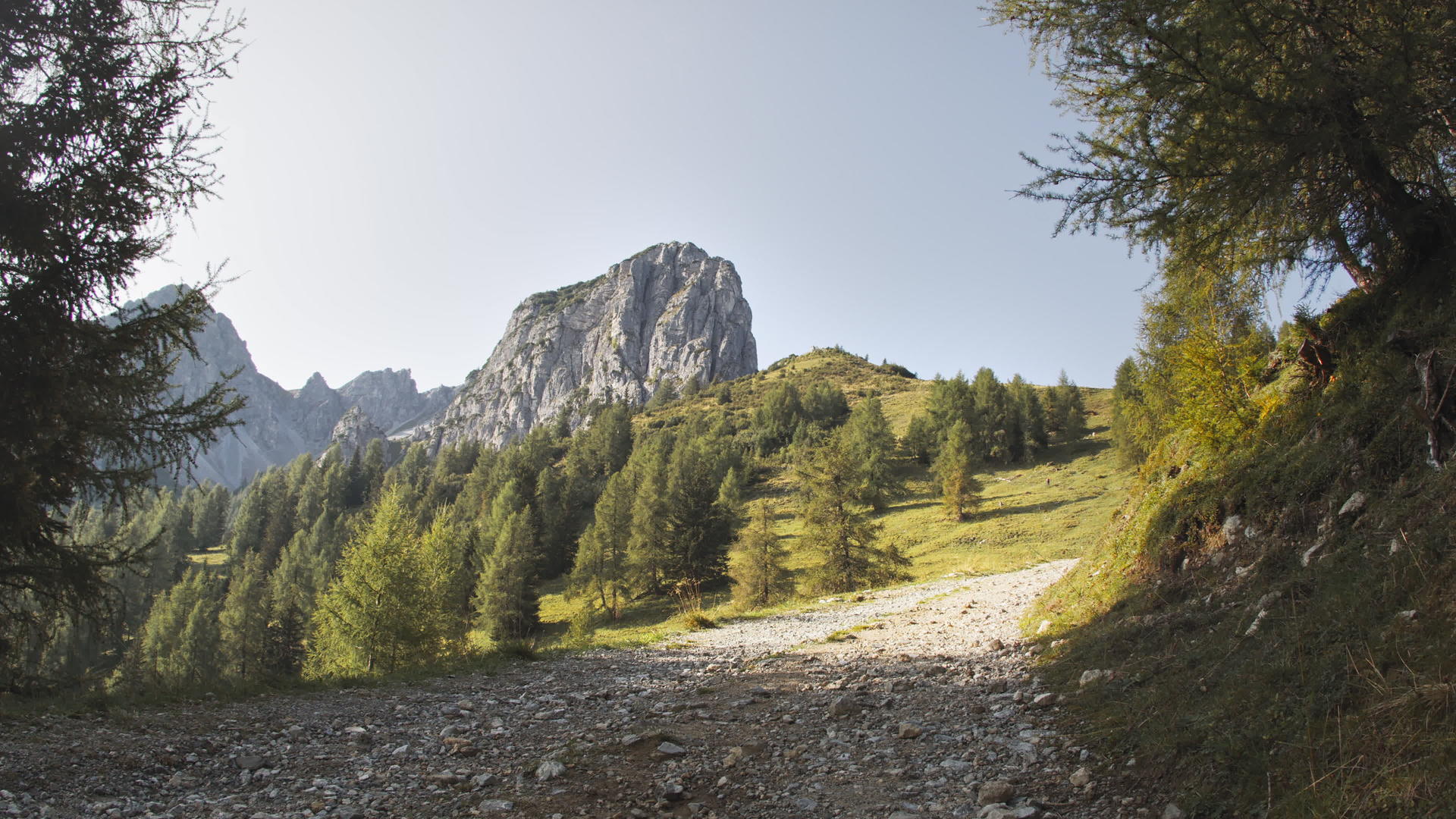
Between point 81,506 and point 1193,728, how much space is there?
1250 centimetres

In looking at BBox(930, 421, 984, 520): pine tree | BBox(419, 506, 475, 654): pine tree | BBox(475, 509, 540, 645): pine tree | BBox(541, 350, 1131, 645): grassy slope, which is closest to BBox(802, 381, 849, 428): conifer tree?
BBox(541, 350, 1131, 645): grassy slope

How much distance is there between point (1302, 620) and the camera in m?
4.89

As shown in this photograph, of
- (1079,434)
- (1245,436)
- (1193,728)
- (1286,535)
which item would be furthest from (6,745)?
(1079,434)

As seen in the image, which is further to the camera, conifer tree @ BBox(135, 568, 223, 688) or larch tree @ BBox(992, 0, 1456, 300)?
conifer tree @ BBox(135, 568, 223, 688)

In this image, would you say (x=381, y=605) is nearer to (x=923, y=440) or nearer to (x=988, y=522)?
(x=988, y=522)

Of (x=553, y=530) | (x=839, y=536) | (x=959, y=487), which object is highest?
(x=959, y=487)

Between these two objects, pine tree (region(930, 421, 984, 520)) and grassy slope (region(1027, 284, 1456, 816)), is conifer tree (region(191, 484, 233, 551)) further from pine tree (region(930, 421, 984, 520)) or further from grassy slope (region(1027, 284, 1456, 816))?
grassy slope (region(1027, 284, 1456, 816))

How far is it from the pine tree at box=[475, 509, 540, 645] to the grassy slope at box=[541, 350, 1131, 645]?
3324 mm

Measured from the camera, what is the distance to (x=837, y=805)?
4.62 m

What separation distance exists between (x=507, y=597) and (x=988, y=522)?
34.5 metres

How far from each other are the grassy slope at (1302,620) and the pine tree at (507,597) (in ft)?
116

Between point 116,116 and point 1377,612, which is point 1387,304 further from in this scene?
point 116,116

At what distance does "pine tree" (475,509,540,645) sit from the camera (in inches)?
Answer: 1486

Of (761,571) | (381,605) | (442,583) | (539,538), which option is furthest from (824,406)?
(381,605)
